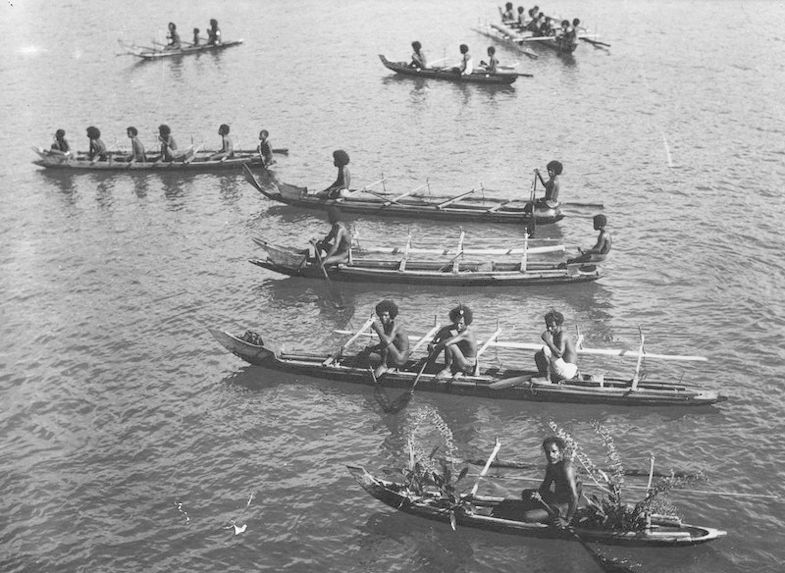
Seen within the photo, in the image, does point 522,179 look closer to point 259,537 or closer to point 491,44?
point 259,537

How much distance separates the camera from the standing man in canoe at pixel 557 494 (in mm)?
13453

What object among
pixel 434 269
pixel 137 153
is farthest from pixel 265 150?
pixel 434 269

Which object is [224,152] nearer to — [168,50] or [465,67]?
[465,67]

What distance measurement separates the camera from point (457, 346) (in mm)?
18453

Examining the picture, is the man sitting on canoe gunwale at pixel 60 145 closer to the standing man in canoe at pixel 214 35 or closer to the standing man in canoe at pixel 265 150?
the standing man in canoe at pixel 265 150

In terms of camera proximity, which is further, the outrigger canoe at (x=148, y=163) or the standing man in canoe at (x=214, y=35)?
the standing man in canoe at (x=214, y=35)

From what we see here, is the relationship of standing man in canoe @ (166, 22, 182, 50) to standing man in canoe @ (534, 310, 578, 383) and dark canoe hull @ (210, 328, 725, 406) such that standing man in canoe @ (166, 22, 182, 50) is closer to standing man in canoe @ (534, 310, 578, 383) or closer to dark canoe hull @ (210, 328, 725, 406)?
dark canoe hull @ (210, 328, 725, 406)

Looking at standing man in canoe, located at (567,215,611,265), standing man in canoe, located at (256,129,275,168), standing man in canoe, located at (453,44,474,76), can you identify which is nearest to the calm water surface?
standing man in canoe, located at (567,215,611,265)

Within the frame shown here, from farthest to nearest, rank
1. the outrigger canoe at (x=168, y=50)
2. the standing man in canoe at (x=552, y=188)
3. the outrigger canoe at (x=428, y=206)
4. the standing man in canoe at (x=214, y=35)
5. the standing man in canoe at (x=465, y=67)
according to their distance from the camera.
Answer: the standing man in canoe at (x=214, y=35) → the outrigger canoe at (x=168, y=50) → the standing man in canoe at (x=465, y=67) → the outrigger canoe at (x=428, y=206) → the standing man in canoe at (x=552, y=188)

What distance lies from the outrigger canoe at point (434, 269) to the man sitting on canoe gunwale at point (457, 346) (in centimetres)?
525

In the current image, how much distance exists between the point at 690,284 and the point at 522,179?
1016 cm

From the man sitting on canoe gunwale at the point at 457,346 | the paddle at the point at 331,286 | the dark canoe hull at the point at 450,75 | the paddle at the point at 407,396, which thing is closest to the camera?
the man sitting on canoe gunwale at the point at 457,346

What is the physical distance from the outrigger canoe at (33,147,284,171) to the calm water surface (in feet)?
2.07

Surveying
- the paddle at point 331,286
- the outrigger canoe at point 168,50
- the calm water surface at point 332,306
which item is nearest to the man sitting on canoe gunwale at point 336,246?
the paddle at point 331,286
